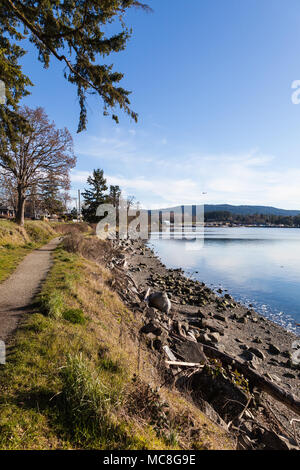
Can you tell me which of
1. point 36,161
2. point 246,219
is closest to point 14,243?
point 36,161

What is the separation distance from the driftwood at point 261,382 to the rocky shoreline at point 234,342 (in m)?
0.08

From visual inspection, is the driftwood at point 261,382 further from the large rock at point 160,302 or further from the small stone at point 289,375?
the large rock at point 160,302

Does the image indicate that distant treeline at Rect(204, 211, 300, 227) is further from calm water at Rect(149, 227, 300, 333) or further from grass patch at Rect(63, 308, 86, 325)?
grass patch at Rect(63, 308, 86, 325)

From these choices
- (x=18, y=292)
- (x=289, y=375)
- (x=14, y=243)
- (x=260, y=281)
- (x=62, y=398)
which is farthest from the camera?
(x=260, y=281)

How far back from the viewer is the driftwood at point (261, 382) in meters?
5.13

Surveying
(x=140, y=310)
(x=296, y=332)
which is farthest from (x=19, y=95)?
(x=296, y=332)

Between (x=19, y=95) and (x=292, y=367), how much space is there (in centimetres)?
1473

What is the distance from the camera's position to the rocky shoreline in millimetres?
4836

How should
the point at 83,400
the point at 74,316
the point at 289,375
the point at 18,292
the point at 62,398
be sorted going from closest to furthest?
the point at 83,400, the point at 62,398, the point at 74,316, the point at 18,292, the point at 289,375

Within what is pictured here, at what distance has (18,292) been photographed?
653 cm

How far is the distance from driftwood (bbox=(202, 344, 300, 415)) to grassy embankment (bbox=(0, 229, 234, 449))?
2.46 meters

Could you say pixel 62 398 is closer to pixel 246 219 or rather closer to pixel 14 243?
pixel 14 243

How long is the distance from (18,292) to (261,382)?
24.5 ft

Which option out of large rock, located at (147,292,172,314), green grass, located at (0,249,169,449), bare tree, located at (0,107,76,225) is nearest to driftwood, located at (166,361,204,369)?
green grass, located at (0,249,169,449)
